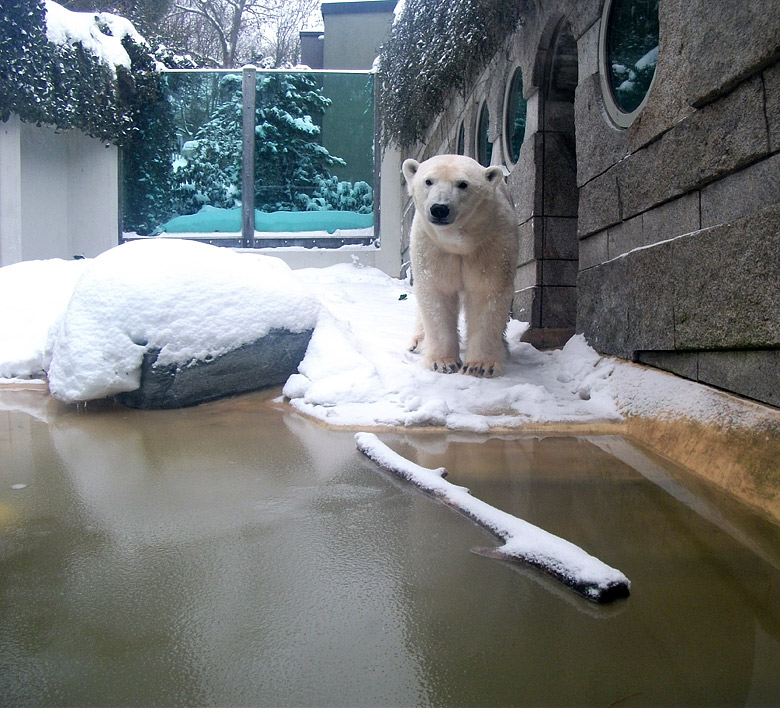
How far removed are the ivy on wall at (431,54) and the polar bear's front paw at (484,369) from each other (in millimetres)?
2617

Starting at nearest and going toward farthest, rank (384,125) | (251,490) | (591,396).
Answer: (251,490), (591,396), (384,125)

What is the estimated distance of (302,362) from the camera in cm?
363

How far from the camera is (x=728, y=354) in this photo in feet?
7.20

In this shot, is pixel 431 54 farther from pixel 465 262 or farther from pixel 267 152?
A: pixel 267 152

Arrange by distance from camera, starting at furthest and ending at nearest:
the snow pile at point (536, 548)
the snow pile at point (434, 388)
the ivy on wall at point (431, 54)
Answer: the ivy on wall at point (431, 54) → the snow pile at point (434, 388) → the snow pile at point (536, 548)

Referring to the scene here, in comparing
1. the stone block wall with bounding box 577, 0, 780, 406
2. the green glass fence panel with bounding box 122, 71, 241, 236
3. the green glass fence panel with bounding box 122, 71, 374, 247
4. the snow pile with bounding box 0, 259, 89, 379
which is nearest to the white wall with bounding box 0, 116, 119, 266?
the green glass fence panel with bounding box 122, 71, 241, 236

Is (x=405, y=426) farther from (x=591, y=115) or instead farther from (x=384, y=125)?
(x=384, y=125)

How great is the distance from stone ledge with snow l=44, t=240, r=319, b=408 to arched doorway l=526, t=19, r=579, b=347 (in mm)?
1665

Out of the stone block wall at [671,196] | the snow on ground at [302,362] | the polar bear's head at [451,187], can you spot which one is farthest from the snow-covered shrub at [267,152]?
the polar bear's head at [451,187]

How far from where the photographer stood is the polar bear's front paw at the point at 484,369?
3432 millimetres

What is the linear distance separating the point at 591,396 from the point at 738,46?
1.63 m

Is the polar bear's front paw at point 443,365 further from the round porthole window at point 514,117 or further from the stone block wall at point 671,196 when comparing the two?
the round porthole window at point 514,117

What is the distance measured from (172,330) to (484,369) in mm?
1648

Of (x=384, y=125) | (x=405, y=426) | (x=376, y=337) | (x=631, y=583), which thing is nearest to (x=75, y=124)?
(x=384, y=125)
